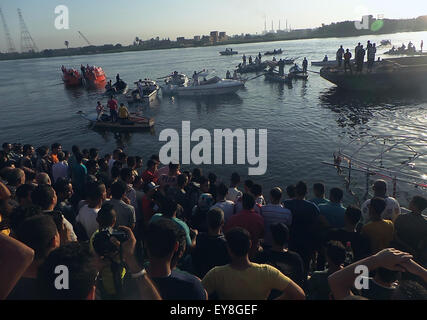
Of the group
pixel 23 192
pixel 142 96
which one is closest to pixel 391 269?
pixel 23 192

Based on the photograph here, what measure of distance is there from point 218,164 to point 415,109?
19666 mm

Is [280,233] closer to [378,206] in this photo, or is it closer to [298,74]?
[378,206]

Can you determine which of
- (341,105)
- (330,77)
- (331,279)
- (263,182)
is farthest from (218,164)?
(330,77)

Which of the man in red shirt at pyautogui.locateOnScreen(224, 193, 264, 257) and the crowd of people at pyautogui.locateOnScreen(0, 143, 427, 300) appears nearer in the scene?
the crowd of people at pyautogui.locateOnScreen(0, 143, 427, 300)

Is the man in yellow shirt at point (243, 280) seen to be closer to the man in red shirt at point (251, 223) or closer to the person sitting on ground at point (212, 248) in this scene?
the person sitting on ground at point (212, 248)

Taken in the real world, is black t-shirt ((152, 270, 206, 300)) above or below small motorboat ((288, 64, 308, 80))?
below

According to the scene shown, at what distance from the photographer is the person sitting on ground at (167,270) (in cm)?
275

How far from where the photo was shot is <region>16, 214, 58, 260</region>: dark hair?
2.84 metres

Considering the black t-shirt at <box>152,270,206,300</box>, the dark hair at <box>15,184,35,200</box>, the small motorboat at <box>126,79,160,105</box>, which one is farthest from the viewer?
the small motorboat at <box>126,79,160,105</box>

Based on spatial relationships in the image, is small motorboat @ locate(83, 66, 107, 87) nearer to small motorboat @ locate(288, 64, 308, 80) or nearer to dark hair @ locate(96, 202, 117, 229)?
small motorboat @ locate(288, 64, 308, 80)

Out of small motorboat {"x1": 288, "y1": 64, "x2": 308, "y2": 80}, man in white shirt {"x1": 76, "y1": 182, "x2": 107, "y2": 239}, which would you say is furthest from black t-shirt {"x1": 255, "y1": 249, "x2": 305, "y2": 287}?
small motorboat {"x1": 288, "y1": 64, "x2": 308, "y2": 80}

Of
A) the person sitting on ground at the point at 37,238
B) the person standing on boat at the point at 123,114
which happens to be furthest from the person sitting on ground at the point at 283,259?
the person standing on boat at the point at 123,114

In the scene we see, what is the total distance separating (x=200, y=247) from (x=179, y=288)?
56.4 inches

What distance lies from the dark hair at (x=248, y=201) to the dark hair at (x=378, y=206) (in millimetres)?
1919
